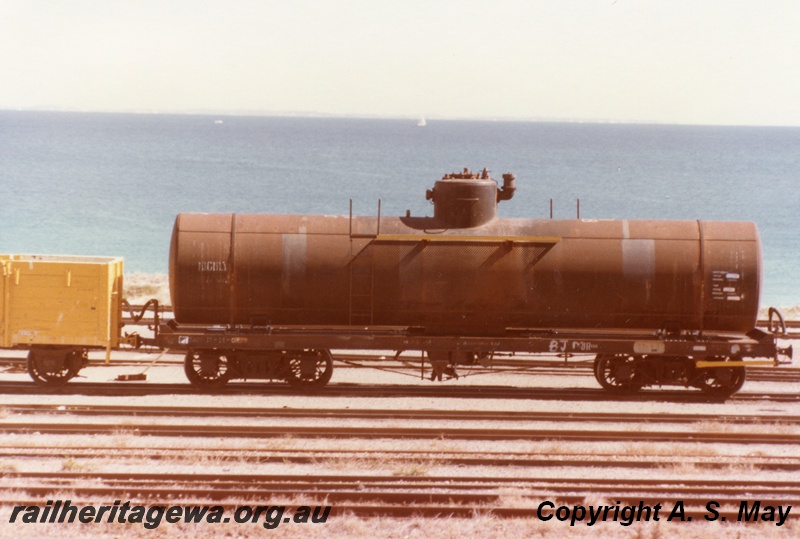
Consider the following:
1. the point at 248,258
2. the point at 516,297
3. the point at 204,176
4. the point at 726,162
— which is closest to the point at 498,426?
the point at 516,297

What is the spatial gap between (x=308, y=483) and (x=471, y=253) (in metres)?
6.84

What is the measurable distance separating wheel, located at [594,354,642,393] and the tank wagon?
0.66m

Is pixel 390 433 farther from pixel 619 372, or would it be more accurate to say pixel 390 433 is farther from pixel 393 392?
pixel 619 372

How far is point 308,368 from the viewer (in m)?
18.6

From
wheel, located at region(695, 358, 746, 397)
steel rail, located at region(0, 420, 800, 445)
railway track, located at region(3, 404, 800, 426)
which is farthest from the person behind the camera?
wheel, located at region(695, 358, 746, 397)

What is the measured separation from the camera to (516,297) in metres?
18.0

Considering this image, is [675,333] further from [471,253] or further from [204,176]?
[204,176]

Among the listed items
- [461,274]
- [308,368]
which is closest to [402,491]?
[461,274]

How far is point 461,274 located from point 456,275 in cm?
11

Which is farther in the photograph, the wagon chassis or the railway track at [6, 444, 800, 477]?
the wagon chassis

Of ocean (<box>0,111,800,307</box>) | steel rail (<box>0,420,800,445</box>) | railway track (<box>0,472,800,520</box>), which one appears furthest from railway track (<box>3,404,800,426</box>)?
ocean (<box>0,111,800,307</box>)
